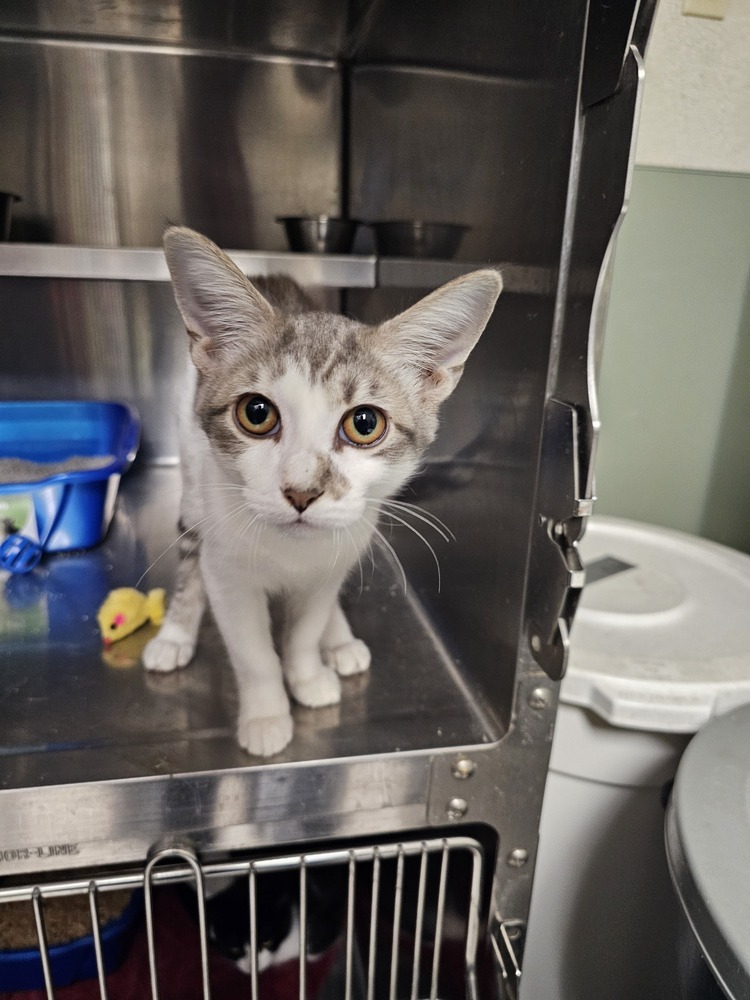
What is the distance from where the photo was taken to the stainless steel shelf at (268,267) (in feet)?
1.64

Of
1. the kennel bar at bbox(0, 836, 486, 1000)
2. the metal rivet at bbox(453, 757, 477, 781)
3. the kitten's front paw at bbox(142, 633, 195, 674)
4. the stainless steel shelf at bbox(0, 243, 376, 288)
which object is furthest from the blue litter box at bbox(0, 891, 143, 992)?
the stainless steel shelf at bbox(0, 243, 376, 288)

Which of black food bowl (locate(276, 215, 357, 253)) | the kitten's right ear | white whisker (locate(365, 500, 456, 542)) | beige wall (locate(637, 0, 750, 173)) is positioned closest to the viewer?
the kitten's right ear

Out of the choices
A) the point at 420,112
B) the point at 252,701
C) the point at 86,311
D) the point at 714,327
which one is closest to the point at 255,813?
the point at 252,701

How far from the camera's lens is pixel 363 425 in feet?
1.61

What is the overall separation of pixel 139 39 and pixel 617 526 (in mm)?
941

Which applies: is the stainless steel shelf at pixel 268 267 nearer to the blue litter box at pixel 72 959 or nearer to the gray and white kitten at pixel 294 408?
the gray and white kitten at pixel 294 408

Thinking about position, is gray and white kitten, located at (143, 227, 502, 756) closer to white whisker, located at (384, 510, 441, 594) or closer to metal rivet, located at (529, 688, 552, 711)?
white whisker, located at (384, 510, 441, 594)

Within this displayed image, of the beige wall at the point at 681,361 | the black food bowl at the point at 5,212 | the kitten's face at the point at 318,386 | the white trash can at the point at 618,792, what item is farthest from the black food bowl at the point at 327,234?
the beige wall at the point at 681,361

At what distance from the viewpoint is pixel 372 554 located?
598 mm

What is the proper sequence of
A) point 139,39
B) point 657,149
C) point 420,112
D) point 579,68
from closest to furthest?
point 579,68 → point 420,112 → point 139,39 → point 657,149

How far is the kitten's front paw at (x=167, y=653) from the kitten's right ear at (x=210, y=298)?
11.2 inches

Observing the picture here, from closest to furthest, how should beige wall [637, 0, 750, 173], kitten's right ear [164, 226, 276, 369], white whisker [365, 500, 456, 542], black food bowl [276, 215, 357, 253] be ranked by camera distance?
kitten's right ear [164, 226, 276, 369]
white whisker [365, 500, 456, 542]
black food bowl [276, 215, 357, 253]
beige wall [637, 0, 750, 173]

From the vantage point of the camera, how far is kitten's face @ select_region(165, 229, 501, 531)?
473 millimetres

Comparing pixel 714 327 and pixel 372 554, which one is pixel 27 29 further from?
pixel 714 327
